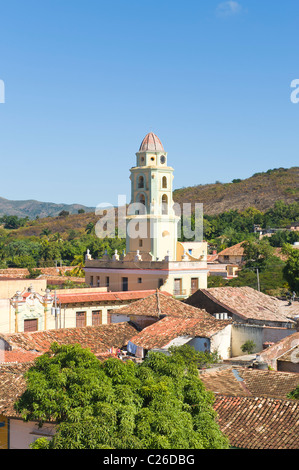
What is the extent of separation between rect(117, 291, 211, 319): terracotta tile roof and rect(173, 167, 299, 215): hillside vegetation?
272 feet

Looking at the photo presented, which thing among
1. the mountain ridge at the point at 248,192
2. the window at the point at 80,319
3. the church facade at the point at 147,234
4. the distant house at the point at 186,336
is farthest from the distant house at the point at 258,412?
the mountain ridge at the point at 248,192

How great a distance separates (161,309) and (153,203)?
11.1m

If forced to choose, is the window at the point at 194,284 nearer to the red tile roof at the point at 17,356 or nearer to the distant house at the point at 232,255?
the red tile roof at the point at 17,356

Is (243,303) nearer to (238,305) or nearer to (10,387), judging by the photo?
(238,305)

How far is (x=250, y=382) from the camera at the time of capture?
601 inches

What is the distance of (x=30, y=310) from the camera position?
23031 millimetres

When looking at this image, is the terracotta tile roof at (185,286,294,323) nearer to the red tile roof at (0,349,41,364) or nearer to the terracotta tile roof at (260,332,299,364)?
the terracotta tile roof at (260,332,299,364)

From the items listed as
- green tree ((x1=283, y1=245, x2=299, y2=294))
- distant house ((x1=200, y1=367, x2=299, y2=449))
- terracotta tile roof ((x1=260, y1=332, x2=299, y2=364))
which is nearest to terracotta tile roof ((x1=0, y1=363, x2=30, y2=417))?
distant house ((x1=200, y1=367, x2=299, y2=449))

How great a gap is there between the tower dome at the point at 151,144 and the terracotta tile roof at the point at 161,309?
450 inches

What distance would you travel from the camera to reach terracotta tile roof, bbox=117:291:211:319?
24.0 m

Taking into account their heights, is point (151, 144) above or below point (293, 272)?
above

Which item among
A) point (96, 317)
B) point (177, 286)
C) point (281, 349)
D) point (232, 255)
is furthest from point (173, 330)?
point (232, 255)

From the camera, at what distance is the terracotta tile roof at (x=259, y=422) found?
11.6m
